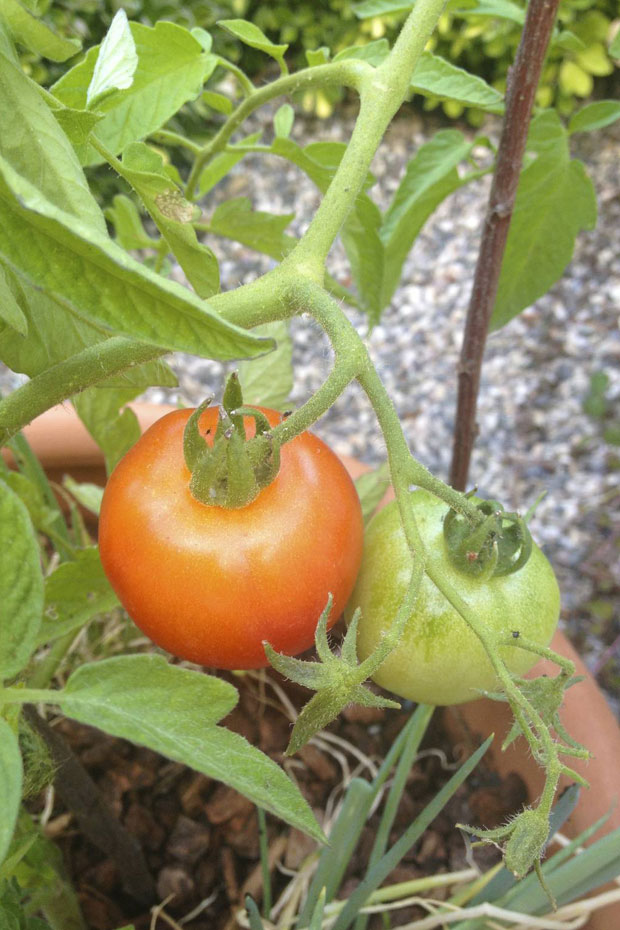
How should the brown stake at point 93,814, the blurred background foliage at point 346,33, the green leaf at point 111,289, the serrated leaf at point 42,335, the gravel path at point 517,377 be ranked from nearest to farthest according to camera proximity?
the green leaf at point 111,289 < the serrated leaf at point 42,335 < the brown stake at point 93,814 < the gravel path at point 517,377 < the blurred background foliage at point 346,33

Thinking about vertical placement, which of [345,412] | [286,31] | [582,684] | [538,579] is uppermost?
[286,31]

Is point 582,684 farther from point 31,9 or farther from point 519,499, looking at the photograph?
point 519,499

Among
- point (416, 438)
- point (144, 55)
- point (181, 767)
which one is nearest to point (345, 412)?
point (416, 438)

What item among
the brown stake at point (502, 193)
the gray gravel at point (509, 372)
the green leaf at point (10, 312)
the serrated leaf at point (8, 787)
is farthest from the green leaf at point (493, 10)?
the gray gravel at point (509, 372)

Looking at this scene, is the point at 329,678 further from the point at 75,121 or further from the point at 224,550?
the point at 75,121

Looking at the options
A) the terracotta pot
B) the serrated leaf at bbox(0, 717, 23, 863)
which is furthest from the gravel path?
the serrated leaf at bbox(0, 717, 23, 863)

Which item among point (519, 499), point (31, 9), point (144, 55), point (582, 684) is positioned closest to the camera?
point (31, 9)

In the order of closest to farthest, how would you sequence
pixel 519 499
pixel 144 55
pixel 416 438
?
pixel 144 55, pixel 519 499, pixel 416 438

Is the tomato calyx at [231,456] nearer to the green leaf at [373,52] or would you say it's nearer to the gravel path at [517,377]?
the green leaf at [373,52]
